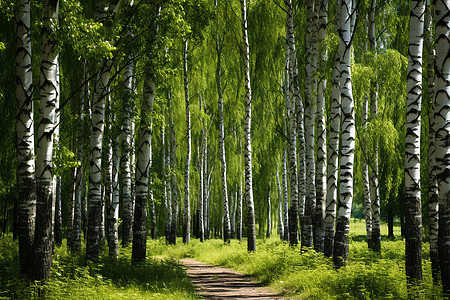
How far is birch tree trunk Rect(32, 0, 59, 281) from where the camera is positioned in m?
5.83

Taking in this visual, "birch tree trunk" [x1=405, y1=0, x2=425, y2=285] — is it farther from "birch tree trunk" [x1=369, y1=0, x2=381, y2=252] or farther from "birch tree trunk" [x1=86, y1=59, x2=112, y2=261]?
"birch tree trunk" [x1=369, y1=0, x2=381, y2=252]

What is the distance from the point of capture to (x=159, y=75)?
31.1 feet

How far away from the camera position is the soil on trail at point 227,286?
26.3 ft

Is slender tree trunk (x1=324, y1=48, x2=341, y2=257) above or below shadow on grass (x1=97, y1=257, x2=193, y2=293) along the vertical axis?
above

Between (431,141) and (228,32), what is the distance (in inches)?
423

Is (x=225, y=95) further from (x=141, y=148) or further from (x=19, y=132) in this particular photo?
(x=19, y=132)

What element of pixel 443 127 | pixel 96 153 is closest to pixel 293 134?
pixel 96 153

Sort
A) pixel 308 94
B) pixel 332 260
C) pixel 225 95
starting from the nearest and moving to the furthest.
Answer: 1. pixel 332 260
2. pixel 308 94
3. pixel 225 95

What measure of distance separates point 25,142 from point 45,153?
0.32 m

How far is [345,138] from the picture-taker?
25.8 ft

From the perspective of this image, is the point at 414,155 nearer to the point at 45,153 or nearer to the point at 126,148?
the point at 45,153

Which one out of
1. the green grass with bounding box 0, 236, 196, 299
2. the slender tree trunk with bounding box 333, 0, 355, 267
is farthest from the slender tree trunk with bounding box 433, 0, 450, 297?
the green grass with bounding box 0, 236, 196, 299

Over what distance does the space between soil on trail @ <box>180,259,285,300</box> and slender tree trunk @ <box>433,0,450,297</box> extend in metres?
3.67

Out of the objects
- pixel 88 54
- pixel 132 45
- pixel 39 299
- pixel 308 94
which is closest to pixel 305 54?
pixel 308 94
